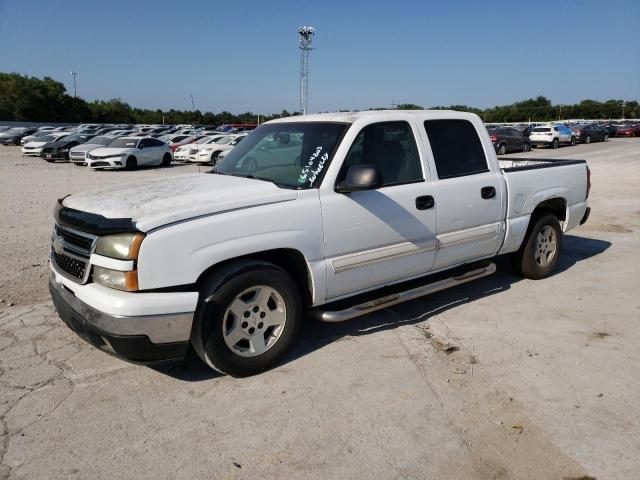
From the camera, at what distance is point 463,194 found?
4.62 m

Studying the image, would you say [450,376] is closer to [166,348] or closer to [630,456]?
[630,456]

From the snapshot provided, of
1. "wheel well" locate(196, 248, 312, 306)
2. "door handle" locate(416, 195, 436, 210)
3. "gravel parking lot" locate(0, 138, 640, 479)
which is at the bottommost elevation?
"gravel parking lot" locate(0, 138, 640, 479)

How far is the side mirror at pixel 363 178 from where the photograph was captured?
11.8 ft

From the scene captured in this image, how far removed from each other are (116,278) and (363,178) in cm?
177

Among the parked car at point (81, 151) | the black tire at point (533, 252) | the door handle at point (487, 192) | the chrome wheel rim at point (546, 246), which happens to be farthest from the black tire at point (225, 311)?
the parked car at point (81, 151)

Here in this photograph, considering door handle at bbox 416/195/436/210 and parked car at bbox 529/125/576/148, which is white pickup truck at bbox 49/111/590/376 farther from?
parked car at bbox 529/125/576/148

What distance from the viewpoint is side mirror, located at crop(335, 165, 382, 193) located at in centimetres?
361

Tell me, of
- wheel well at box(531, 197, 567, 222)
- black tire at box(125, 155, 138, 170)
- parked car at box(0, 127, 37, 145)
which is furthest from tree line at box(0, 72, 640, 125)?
wheel well at box(531, 197, 567, 222)

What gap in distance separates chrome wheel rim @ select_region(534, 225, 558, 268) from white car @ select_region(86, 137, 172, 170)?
775 inches

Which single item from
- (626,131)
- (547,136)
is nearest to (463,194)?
(547,136)

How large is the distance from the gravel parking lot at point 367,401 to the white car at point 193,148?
66.9ft

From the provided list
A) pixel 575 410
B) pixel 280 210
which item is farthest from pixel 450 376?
pixel 280 210

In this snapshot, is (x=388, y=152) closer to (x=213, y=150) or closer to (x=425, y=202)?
(x=425, y=202)

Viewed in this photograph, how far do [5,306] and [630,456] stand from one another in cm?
520
